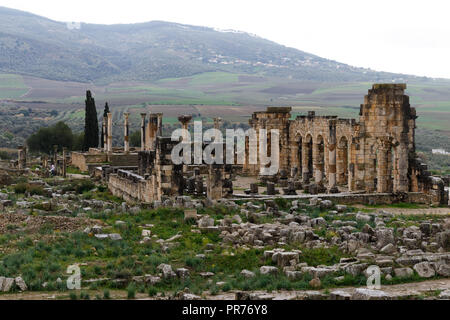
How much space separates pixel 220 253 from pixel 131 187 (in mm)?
16337

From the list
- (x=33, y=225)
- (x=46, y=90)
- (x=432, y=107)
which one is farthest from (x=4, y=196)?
(x=46, y=90)

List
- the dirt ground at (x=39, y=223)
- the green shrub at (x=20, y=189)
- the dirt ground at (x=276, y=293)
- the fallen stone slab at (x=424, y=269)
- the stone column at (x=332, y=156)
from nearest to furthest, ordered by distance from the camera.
→ the dirt ground at (x=276, y=293) < the fallen stone slab at (x=424, y=269) < the dirt ground at (x=39, y=223) < the stone column at (x=332, y=156) < the green shrub at (x=20, y=189)

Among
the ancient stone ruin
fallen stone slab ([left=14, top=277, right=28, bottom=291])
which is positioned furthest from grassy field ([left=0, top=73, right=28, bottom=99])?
fallen stone slab ([left=14, top=277, right=28, bottom=291])

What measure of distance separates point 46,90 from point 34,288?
180 m

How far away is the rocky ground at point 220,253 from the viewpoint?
14617mm

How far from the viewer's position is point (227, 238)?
18922 mm

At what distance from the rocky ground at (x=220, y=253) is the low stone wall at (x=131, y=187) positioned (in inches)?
184

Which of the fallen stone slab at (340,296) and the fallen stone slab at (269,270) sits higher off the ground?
the fallen stone slab at (340,296)

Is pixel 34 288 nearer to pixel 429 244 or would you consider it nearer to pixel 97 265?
pixel 97 265

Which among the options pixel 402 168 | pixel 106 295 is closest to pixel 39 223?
Result: pixel 106 295

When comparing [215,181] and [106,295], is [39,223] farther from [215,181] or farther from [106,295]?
[215,181]

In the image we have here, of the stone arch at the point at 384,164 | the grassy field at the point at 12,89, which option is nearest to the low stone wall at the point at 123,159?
the stone arch at the point at 384,164

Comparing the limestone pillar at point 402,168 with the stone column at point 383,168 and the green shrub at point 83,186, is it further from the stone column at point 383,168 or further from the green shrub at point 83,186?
the green shrub at point 83,186

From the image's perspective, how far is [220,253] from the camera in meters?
17.7
